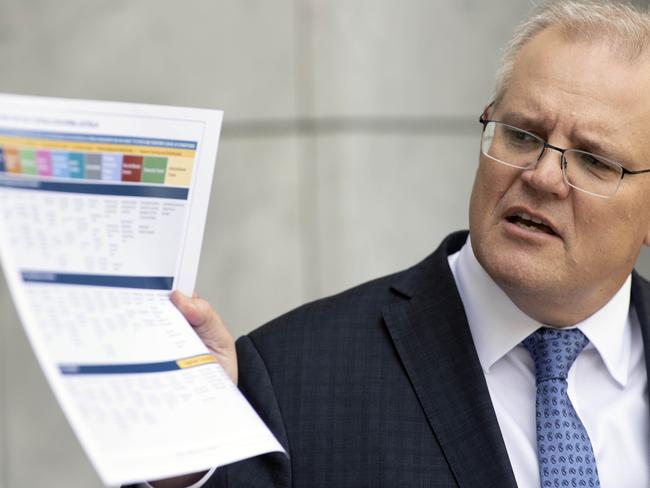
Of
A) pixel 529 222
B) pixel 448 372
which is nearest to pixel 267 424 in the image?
pixel 448 372

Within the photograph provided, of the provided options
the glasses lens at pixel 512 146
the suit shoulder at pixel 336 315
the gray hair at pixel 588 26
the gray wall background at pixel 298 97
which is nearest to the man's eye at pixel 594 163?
the glasses lens at pixel 512 146

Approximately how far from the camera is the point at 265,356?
2.38m

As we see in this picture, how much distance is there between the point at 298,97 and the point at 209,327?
2.21 m

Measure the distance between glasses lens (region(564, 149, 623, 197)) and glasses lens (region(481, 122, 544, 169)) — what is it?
7 cm

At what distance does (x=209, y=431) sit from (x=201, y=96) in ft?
8.54

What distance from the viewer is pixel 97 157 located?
176 centimetres

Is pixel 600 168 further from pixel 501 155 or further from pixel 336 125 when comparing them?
pixel 336 125

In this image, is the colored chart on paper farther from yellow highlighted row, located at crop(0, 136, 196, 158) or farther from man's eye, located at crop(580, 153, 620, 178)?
man's eye, located at crop(580, 153, 620, 178)

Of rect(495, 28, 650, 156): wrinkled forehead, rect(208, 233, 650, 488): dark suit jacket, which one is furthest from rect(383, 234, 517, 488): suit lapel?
rect(495, 28, 650, 156): wrinkled forehead

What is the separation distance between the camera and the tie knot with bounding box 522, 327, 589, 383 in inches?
90.7

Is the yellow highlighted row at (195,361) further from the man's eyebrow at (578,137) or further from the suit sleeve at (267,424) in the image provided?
the man's eyebrow at (578,137)

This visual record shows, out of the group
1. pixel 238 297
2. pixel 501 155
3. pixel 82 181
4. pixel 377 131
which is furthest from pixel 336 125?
pixel 82 181

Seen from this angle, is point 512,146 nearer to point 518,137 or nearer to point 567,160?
point 518,137

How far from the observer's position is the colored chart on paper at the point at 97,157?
168 cm
